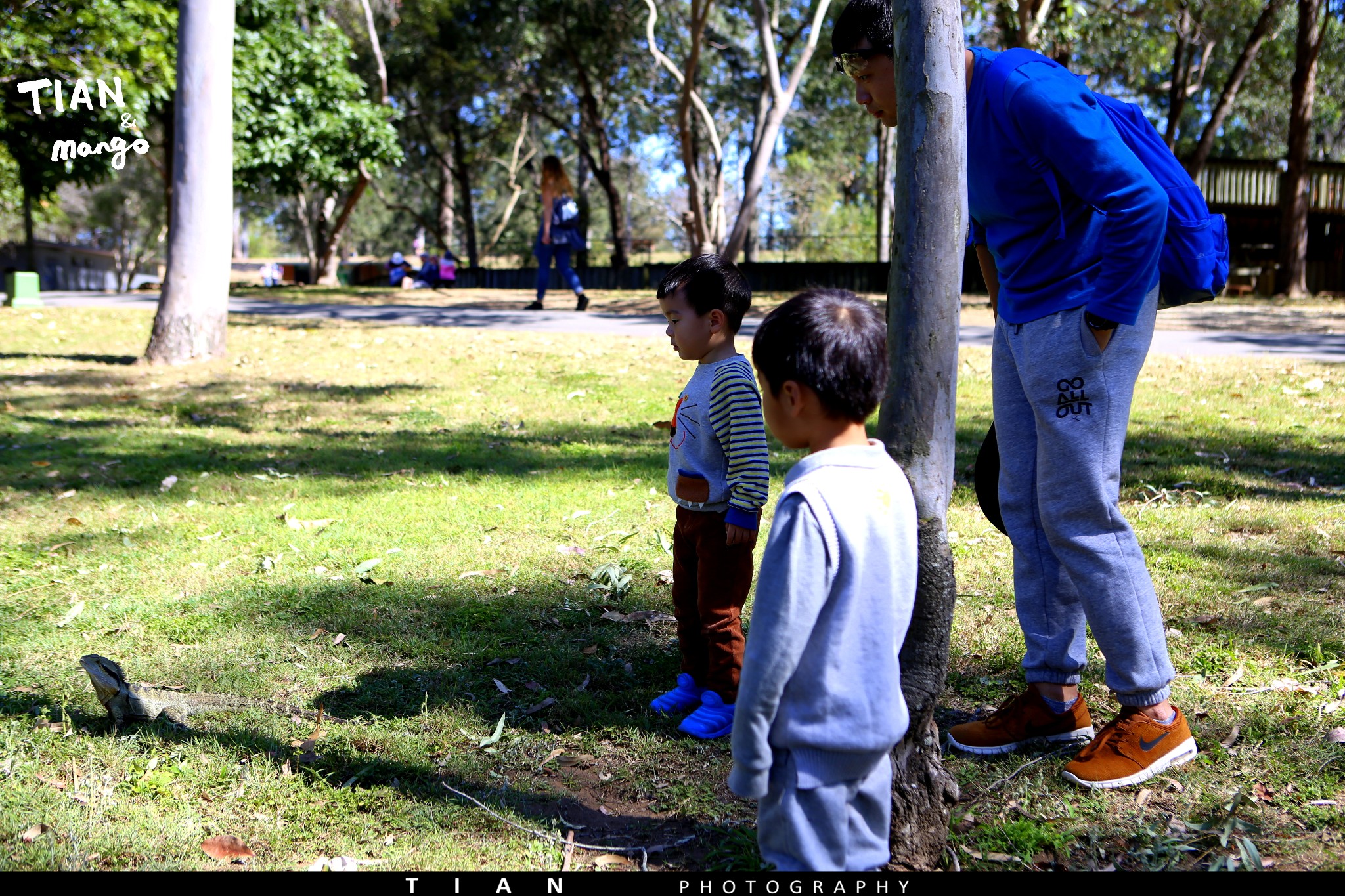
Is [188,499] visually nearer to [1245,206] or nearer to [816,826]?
[816,826]

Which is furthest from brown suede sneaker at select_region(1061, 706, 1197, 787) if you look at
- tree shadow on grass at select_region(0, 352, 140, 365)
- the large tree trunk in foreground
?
tree shadow on grass at select_region(0, 352, 140, 365)

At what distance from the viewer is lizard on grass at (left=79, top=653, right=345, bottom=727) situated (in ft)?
10.2

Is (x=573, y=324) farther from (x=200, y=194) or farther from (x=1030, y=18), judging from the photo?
(x=1030, y=18)

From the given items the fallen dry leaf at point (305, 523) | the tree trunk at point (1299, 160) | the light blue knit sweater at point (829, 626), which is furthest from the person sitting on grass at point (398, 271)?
the light blue knit sweater at point (829, 626)

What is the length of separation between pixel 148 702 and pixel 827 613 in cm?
227

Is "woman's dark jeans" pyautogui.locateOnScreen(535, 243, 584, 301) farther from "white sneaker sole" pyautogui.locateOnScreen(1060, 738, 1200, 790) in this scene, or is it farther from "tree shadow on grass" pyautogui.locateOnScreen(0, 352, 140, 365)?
"white sneaker sole" pyautogui.locateOnScreen(1060, 738, 1200, 790)

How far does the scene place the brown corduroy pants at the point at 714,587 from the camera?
3150 millimetres

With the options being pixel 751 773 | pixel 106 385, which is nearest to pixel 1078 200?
pixel 751 773

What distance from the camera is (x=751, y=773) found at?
6.37 feet

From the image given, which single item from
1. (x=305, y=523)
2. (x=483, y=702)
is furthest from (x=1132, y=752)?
(x=305, y=523)

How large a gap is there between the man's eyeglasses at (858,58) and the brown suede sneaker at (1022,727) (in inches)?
72.7

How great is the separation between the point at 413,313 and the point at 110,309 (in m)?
4.69

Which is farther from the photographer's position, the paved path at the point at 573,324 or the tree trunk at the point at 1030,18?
the tree trunk at the point at 1030,18

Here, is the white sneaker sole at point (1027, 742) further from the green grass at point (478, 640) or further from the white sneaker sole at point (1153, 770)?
the white sneaker sole at point (1153, 770)
